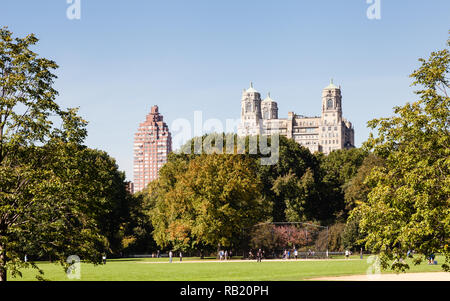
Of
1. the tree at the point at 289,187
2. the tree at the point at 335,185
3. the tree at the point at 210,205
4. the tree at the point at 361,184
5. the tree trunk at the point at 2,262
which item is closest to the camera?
the tree trunk at the point at 2,262

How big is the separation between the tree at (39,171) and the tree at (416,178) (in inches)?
441

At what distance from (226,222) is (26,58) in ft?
146

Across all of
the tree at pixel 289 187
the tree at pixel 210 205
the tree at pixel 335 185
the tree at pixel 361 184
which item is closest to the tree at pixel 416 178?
the tree at pixel 210 205

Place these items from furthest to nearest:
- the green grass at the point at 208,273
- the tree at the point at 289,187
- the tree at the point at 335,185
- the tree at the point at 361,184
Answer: the tree at the point at 335,185 < the tree at the point at 289,187 < the tree at the point at 361,184 < the green grass at the point at 208,273

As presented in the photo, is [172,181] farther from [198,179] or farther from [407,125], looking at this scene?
[407,125]

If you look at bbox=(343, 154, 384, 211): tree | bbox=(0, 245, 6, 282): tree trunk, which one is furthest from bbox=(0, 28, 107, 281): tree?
bbox=(343, 154, 384, 211): tree

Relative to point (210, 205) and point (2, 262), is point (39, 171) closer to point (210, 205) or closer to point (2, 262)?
point (2, 262)

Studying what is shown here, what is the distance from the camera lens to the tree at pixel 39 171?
21.9 metres

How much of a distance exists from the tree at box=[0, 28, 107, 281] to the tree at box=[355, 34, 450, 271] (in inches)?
441

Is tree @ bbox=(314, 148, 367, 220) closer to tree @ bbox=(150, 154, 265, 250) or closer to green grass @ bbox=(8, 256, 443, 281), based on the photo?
tree @ bbox=(150, 154, 265, 250)

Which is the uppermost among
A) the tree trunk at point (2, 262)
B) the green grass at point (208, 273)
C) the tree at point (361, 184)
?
the tree at point (361, 184)

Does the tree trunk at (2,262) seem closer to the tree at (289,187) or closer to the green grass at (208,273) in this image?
the green grass at (208,273)

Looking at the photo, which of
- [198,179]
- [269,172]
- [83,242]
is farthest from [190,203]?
[83,242]

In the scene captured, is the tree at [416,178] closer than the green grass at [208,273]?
Yes
